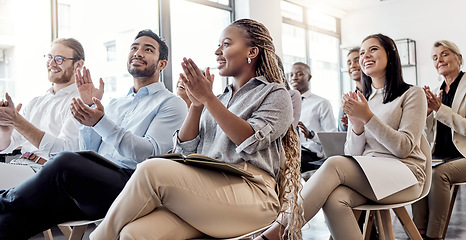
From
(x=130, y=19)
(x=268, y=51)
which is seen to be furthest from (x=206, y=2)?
(x=268, y=51)

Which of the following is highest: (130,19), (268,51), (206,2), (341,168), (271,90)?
(206,2)

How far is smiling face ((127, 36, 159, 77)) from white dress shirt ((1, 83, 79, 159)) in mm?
430

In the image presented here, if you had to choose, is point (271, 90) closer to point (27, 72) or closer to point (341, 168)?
point (341, 168)

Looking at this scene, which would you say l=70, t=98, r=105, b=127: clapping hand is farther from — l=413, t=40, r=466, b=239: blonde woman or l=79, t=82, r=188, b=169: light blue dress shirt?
l=413, t=40, r=466, b=239: blonde woman

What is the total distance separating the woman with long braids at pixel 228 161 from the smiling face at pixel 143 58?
29.2 inches

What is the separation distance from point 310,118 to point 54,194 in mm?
2794

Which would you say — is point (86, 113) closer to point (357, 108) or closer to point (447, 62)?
point (357, 108)

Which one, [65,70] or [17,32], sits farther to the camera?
[17,32]

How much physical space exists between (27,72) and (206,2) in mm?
2891

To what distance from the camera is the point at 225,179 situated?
132 centimetres

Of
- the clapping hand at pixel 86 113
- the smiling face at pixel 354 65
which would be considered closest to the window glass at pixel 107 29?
the smiling face at pixel 354 65

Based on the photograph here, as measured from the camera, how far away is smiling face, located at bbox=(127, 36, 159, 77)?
2299 mm

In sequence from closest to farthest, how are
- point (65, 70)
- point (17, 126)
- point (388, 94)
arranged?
point (17, 126)
point (388, 94)
point (65, 70)

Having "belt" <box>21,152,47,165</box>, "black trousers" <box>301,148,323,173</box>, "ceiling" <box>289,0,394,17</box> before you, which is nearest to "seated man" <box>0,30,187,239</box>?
"belt" <box>21,152,47,165</box>
